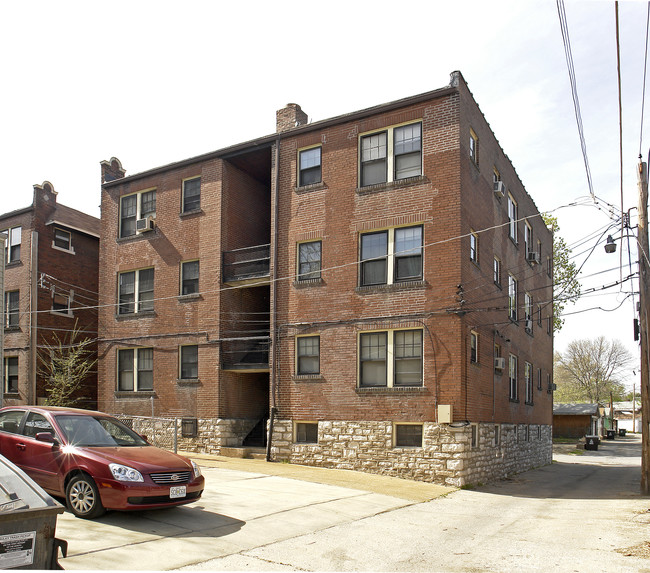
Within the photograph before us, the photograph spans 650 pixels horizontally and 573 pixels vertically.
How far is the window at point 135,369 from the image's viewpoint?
941 inches

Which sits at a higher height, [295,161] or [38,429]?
[295,161]

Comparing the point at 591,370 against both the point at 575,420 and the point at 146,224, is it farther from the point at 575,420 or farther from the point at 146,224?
the point at 146,224

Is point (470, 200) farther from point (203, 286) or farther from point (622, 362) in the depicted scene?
point (622, 362)

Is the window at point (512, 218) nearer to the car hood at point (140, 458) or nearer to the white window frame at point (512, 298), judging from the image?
the white window frame at point (512, 298)

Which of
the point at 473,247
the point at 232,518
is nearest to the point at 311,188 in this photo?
the point at 473,247

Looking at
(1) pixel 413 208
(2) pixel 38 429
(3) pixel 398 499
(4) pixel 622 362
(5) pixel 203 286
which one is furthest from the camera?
(4) pixel 622 362

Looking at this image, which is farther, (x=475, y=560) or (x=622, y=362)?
(x=622, y=362)

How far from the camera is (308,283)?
20.2 metres

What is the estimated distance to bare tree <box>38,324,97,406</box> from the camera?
26.4 meters

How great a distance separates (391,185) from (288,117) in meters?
5.26

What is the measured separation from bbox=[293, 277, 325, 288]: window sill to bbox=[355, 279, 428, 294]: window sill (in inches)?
56.3

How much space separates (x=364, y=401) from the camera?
18500mm

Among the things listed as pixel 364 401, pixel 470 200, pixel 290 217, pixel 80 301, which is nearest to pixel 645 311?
pixel 470 200

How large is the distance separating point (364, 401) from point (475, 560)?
968 cm
